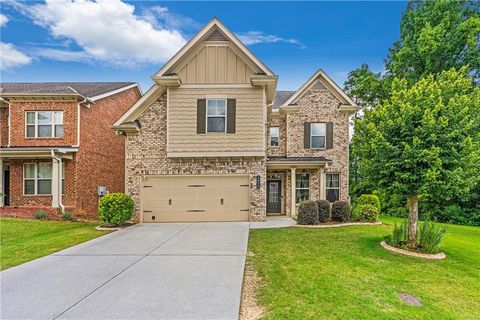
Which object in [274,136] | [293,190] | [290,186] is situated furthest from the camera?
[274,136]

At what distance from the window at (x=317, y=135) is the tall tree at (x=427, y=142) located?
7.00m

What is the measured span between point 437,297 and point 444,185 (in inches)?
138

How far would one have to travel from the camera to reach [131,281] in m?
5.14

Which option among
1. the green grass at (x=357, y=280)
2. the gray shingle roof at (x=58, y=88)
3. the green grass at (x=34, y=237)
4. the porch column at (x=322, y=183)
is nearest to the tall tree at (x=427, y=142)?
A: the green grass at (x=357, y=280)

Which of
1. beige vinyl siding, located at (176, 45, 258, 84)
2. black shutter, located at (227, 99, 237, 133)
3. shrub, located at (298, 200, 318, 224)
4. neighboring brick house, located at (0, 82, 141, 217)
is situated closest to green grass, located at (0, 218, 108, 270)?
neighboring brick house, located at (0, 82, 141, 217)

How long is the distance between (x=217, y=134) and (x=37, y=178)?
33.7ft

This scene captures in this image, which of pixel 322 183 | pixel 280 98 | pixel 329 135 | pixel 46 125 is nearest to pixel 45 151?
pixel 46 125

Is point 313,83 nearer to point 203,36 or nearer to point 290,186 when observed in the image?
point 290,186

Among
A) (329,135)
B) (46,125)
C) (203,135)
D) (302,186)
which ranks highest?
(46,125)

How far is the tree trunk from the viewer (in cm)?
762

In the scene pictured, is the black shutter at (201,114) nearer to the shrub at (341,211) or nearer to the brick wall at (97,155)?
the shrub at (341,211)

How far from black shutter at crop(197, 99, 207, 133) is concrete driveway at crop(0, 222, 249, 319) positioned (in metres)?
5.04

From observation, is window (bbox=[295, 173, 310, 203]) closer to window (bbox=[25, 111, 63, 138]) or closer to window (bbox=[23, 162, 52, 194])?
window (bbox=[25, 111, 63, 138])

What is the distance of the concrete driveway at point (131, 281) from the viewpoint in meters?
4.03
